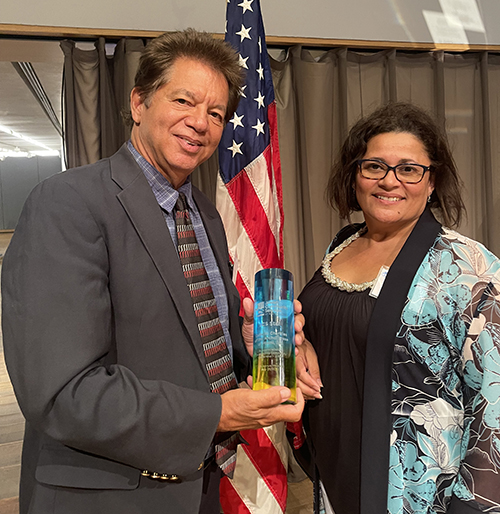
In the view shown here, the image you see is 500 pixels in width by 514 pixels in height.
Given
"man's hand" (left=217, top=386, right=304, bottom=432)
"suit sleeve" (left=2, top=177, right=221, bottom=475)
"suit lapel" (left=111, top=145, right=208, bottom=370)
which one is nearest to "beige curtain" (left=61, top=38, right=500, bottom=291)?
"suit lapel" (left=111, top=145, right=208, bottom=370)

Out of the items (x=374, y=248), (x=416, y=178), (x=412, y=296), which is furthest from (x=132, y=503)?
(x=416, y=178)

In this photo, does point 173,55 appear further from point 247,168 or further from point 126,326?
point 247,168

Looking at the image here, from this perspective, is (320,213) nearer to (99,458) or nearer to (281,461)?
(281,461)

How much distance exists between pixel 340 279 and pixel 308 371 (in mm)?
317

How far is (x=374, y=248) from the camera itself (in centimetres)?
154

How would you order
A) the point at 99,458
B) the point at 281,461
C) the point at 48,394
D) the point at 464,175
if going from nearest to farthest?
the point at 48,394 < the point at 99,458 < the point at 281,461 < the point at 464,175

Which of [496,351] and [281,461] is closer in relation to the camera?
[496,351]

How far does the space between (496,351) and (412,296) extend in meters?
0.24

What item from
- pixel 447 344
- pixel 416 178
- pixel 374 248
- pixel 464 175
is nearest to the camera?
pixel 447 344

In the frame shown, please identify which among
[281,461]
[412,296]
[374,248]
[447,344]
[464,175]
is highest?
[464,175]

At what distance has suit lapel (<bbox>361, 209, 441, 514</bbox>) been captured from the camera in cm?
128

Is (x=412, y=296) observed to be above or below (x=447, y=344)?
above

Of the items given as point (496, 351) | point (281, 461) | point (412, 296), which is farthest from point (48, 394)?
point (281, 461)

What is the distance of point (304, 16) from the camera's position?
2.84 meters
